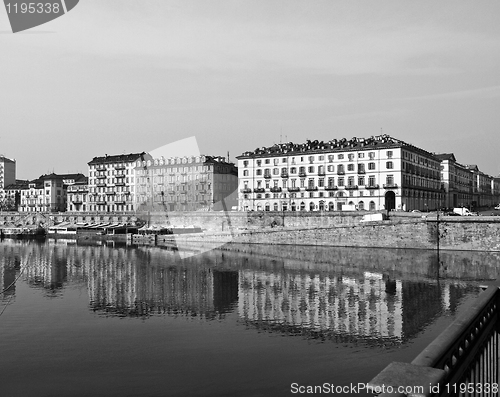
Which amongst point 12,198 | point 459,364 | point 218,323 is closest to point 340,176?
point 218,323

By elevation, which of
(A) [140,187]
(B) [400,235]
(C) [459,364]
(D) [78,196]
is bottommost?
(B) [400,235]

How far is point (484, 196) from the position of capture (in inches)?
7136

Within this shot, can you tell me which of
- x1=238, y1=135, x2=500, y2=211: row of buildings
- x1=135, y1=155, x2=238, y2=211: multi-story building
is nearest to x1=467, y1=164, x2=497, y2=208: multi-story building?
x1=238, y1=135, x2=500, y2=211: row of buildings

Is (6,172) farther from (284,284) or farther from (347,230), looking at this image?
(284,284)

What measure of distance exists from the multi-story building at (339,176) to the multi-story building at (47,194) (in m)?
76.3

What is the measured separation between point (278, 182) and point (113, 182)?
58597 millimetres

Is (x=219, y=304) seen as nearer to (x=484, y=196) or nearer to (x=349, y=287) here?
(x=349, y=287)

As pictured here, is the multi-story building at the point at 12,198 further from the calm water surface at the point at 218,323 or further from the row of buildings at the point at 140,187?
the calm water surface at the point at 218,323

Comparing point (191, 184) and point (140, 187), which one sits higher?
point (140, 187)

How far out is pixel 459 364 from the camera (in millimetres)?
6047

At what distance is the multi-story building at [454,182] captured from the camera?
423ft

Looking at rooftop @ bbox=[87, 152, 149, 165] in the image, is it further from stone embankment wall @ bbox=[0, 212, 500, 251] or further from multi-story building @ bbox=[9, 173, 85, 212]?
stone embankment wall @ bbox=[0, 212, 500, 251]

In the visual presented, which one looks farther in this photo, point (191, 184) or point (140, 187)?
point (140, 187)

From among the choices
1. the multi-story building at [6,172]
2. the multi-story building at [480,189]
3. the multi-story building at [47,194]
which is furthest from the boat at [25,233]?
the multi-story building at [480,189]
